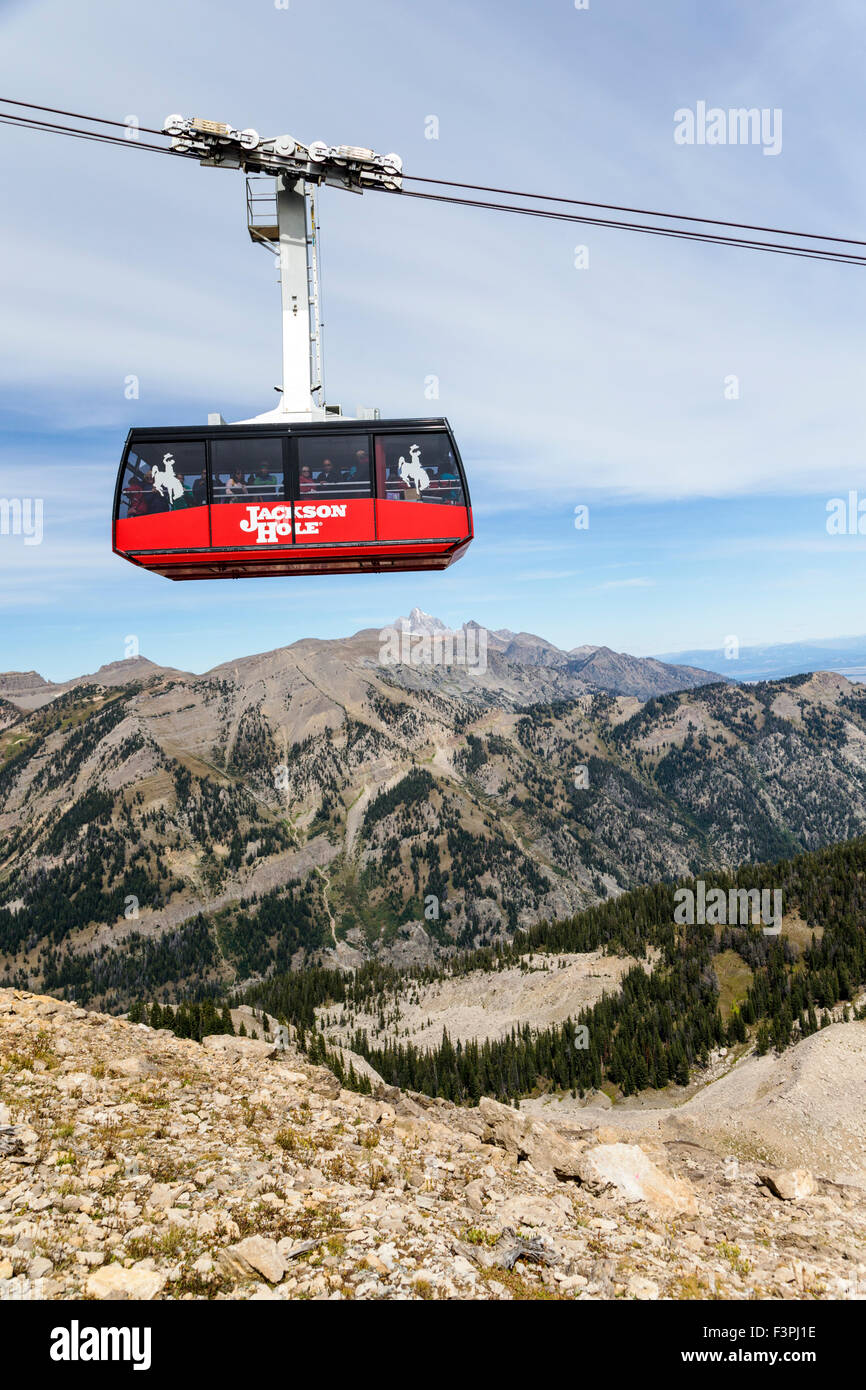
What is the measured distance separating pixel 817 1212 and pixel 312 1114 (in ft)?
53.9

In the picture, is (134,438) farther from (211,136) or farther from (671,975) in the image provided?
(671,975)

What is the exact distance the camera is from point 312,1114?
20438 millimetres

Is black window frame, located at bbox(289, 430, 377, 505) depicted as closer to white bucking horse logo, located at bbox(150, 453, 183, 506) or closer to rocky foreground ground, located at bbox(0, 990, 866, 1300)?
white bucking horse logo, located at bbox(150, 453, 183, 506)

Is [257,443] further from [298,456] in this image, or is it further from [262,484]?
[298,456]

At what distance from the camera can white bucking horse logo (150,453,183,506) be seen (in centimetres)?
2230

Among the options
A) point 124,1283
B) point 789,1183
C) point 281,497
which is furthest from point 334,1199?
point 281,497

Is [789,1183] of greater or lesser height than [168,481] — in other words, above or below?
below

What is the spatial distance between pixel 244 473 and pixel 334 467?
10.1ft

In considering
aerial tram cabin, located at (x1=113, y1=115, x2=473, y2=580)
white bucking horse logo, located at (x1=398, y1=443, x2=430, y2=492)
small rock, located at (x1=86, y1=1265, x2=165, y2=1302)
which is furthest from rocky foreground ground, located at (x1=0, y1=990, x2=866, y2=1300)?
white bucking horse logo, located at (x1=398, y1=443, x2=430, y2=492)

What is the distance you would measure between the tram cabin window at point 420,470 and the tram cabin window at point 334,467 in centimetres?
64

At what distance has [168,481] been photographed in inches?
880

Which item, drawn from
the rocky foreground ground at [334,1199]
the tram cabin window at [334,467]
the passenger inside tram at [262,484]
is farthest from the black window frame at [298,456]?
the rocky foreground ground at [334,1199]

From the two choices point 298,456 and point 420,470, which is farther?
point 420,470

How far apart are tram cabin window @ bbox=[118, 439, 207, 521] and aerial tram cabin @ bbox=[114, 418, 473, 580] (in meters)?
0.03
